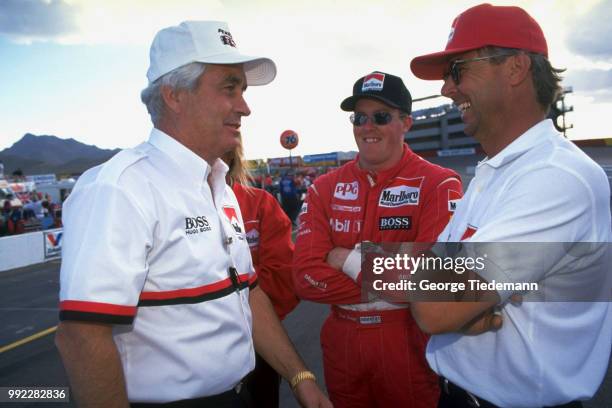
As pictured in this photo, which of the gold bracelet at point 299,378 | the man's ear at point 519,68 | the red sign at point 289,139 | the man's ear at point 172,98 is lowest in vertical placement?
the gold bracelet at point 299,378

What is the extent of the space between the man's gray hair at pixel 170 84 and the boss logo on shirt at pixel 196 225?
19.5 inches

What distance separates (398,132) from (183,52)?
1503 mm

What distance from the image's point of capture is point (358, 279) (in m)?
2.41

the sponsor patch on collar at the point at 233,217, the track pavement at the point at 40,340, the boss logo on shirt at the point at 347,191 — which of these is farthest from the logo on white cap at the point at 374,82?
the track pavement at the point at 40,340

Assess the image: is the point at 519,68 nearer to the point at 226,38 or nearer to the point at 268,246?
the point at 226,38

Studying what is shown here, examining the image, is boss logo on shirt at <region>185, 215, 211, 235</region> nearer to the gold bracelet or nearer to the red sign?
the gold bracelet

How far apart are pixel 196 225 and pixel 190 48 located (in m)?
0.71

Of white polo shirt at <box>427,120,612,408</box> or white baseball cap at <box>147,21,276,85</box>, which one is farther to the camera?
white baseball cap at <box>147,21,276,85</box>

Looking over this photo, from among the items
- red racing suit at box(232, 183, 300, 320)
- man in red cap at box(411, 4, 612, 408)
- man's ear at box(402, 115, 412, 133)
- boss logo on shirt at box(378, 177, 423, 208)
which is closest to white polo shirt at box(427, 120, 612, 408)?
man in red cap at box(411, 4, 612, 408)

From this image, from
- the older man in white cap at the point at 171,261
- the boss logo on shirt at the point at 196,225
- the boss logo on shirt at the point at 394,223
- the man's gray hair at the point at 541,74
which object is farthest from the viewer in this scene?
the boss logo on shirt at the point at 394,223

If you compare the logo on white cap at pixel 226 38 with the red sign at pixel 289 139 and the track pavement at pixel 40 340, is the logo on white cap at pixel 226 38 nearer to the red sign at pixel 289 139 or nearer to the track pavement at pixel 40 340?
the track pavement at pixel 40 340

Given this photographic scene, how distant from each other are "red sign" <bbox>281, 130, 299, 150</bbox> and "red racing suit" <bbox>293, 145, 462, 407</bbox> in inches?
630

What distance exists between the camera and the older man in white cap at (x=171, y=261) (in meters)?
1.27

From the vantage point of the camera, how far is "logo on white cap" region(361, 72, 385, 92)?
2.71m
